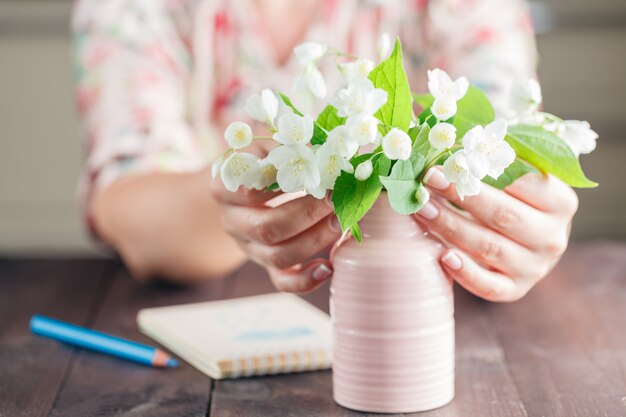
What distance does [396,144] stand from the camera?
72 cm

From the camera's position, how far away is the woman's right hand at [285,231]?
0.87m

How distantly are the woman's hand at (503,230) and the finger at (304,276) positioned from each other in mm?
110

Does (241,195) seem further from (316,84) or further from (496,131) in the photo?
(496,131)

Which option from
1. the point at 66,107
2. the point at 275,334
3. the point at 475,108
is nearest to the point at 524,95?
the point at 475,108

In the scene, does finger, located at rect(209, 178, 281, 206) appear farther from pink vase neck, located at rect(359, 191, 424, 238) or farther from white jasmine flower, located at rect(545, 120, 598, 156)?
white jasmine flower, located at rect(545, 120, 598, 156)

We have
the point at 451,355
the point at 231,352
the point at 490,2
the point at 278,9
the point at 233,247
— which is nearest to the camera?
the point at 451,355

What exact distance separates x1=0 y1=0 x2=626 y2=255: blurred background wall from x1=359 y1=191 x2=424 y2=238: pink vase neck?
7.55ft

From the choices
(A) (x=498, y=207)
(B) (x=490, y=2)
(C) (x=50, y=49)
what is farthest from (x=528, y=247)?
(C) (x=50, y=49)

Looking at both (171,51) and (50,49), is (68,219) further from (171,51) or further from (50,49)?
(171,51)

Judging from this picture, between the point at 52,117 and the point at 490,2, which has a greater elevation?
the point at 490,2

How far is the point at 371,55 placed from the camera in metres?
1.71

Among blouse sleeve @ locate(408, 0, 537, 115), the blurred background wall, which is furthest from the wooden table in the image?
the blurred background wall

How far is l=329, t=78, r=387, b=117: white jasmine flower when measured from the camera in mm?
714

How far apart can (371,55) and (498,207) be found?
2.88 ft
